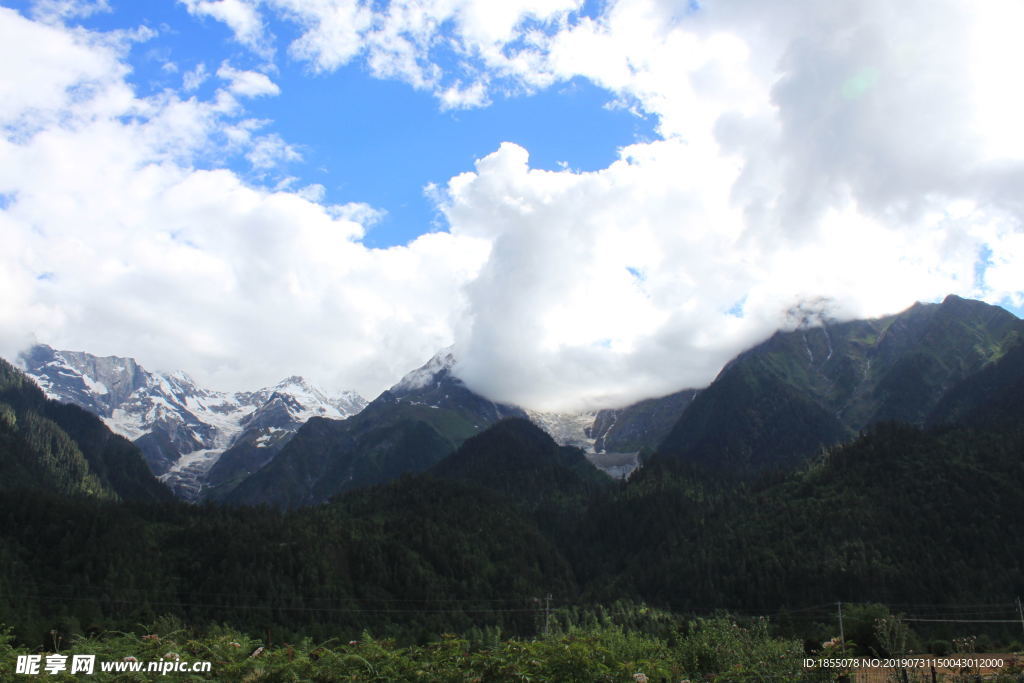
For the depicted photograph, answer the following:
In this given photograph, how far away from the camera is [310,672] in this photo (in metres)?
21.6

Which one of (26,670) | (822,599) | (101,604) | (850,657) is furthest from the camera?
(822,599)

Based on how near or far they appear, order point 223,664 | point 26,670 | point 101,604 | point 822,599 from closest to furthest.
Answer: point 26,670
point 223,664
point 101,604
point 822,599

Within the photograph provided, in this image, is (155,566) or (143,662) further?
(155,566)

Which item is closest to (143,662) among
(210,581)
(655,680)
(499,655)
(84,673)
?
(84,673)

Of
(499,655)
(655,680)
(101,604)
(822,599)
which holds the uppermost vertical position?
(499,655)

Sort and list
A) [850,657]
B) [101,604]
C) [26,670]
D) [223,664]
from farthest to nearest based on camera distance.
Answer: [101,604], [850,657], [223,664], [26,670]

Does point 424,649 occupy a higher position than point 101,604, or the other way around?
point 424,649

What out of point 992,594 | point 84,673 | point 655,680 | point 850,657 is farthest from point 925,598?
point 84,673

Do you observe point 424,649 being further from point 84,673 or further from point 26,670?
point 26,670

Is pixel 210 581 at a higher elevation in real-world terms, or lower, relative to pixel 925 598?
higher

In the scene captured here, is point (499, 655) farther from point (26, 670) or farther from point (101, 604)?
point (101, 604)

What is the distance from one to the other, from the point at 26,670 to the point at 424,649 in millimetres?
11754

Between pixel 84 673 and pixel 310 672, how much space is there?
Answer: 6705mm

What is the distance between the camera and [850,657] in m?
31.1
